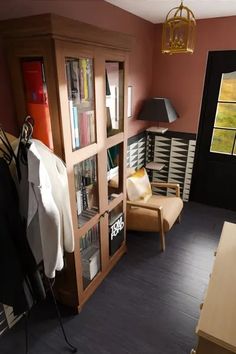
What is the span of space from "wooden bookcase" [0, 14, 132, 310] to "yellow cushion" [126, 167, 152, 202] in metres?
0.33

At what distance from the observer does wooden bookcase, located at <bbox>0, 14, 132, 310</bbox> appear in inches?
51.5

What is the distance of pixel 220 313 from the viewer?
1225 mm

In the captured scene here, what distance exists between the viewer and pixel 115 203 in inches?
86.6

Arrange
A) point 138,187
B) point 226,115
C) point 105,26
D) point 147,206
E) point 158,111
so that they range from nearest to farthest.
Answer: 1. point 105,26
2. point 147,206
3. point 138,187
4. point 158,111
5. point 226,115

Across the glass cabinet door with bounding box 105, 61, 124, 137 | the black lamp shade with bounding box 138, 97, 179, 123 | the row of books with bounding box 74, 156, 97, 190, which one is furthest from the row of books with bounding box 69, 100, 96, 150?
the black lamp shade with bounding box 138, 97, 179, 123

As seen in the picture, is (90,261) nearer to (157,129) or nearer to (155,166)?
(155,166)

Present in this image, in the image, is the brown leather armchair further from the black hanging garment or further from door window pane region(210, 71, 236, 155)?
the black hanging garment

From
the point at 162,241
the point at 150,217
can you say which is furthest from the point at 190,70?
the point at 162,241

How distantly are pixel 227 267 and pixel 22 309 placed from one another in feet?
3.96

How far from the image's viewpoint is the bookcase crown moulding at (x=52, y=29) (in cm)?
119

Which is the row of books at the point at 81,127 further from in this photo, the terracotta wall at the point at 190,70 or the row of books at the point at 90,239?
the terracotta wall at the point at 190,70

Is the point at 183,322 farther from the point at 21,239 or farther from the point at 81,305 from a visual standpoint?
the point at 21,239

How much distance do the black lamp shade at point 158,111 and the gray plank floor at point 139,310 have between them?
57.5 inches

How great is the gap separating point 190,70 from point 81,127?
2.07m
